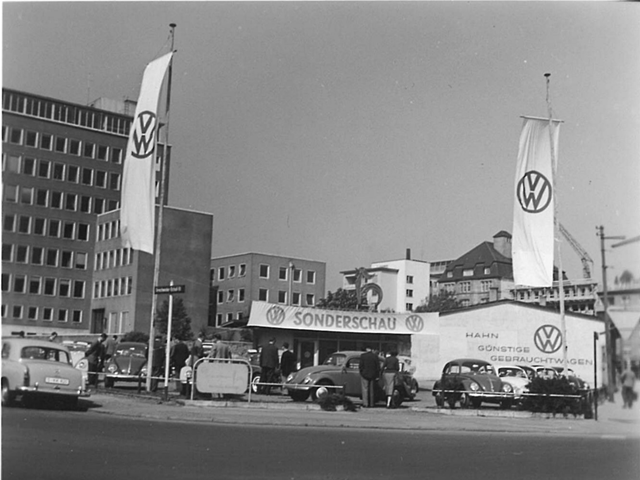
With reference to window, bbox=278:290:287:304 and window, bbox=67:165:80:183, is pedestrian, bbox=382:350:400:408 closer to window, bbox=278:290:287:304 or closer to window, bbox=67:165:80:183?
window, bbox=278:290:287:304

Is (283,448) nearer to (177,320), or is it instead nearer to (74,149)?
(177,320)

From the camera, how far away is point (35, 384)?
740 cm

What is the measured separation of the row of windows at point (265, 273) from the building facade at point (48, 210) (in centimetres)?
109

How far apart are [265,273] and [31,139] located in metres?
2.20

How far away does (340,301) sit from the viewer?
6969 mm

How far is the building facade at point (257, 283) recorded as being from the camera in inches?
Answer: 276

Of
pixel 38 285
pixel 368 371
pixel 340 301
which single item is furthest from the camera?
pixel 38 285

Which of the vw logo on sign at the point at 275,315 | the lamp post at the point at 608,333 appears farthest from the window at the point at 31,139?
the lamp post at the point at 608,333

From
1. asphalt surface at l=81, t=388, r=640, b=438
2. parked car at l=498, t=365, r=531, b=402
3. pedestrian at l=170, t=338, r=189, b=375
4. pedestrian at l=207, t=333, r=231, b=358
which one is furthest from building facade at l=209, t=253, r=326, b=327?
parked car at l=498, t=365, r=531, b=402

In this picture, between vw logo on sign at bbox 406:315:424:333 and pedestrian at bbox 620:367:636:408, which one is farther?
vw logo on sign at bbox 406:315:424:333

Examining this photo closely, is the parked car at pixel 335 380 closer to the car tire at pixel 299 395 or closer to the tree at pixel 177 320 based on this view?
the car tire at pixel 299 395

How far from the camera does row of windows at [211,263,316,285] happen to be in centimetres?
710

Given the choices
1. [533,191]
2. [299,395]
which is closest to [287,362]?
[299,395]

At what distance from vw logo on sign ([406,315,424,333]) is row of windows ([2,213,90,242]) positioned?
9.24 ft
